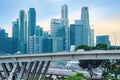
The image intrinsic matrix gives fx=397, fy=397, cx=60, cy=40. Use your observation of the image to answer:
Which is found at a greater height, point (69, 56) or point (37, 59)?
point (69, 56)

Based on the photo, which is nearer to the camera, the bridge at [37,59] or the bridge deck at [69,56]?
the bridge deck at [69,56]

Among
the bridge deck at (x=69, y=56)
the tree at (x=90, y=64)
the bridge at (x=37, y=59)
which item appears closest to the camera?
the bridge deck at (x=69, y=56)

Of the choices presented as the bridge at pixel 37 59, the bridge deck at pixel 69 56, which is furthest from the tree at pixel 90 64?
the bridge deck at pixel 69 56

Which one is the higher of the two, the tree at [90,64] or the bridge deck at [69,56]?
the bridge deck at [69,56]

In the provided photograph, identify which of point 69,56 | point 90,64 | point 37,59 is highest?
point 69,56

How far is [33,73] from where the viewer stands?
325 ft

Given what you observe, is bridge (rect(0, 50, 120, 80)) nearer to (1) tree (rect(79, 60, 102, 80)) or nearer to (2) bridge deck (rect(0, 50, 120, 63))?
(2) bridge deck (rect(0, 50, 120, 63))

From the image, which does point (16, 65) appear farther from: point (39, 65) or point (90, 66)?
point (90, 66)

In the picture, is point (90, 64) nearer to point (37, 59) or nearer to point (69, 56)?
point (37, 59)

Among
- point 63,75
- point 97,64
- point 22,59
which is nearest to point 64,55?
point 22,59

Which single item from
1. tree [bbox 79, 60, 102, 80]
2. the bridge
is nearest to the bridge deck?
the bridge

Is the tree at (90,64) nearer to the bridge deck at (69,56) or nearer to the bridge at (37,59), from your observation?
the bridge at (37,59)

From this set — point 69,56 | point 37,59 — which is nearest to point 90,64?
point 37,59

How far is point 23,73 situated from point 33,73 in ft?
9.61
